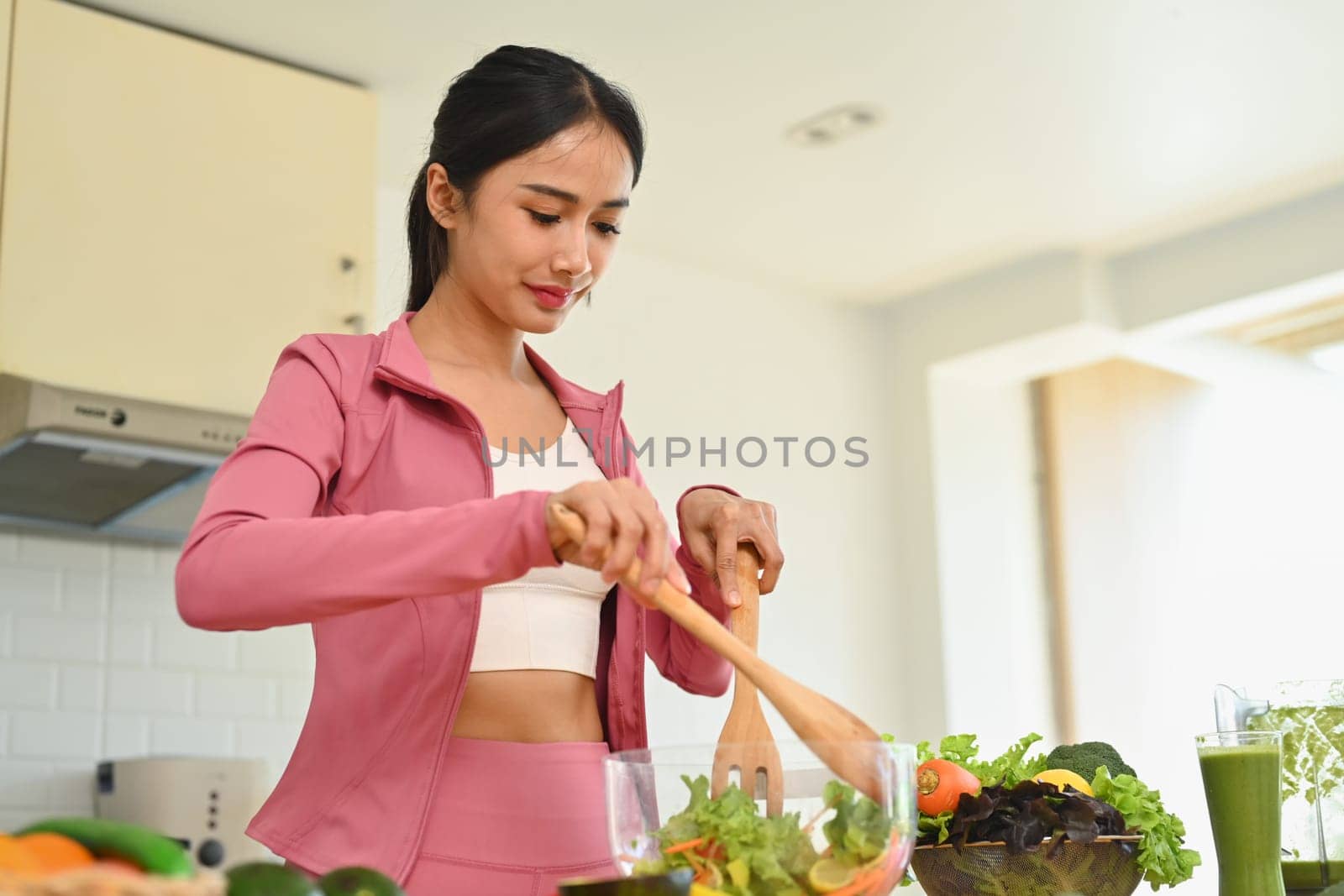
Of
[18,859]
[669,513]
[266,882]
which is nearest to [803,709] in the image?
[266,882]

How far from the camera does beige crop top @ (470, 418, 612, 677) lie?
130 cm

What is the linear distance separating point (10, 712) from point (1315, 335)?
369 centimetres

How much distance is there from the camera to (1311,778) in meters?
1.39

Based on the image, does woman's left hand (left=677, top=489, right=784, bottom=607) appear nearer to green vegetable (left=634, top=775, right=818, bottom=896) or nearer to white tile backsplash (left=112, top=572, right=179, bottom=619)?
green vegetable (left=634, top=775, right=818, bottom=896)

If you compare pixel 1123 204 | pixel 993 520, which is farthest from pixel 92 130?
pixel 993 520

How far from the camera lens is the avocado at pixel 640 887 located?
2.35ft

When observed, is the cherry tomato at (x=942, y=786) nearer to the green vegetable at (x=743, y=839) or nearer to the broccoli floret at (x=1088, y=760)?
the broccoli floret at (x=1088, y=760)

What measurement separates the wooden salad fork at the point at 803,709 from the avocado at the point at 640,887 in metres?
0.18

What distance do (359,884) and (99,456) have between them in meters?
2.13

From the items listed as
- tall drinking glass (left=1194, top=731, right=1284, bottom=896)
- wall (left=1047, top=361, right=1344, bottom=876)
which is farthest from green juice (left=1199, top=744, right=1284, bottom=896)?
wall (left=1047, top=361, right=1344, bottom=876)

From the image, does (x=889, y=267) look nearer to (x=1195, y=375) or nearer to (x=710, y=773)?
(x=1195, y=375)

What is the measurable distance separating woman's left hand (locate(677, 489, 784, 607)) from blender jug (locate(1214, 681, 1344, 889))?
1.77 feet

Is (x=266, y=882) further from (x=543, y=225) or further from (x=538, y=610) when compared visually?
(x=543, y=225)

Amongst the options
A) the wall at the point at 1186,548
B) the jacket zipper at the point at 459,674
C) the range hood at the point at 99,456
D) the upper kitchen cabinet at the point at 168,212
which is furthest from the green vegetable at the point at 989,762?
the wall at the point at 1186,548
